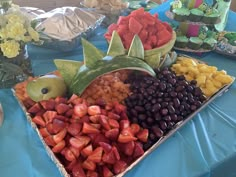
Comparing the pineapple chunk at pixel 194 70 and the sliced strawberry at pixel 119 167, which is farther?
the pineapple chunk at pixel 194 70

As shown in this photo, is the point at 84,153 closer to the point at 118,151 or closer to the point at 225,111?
the point at 118,151

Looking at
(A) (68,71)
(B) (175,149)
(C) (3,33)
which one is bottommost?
(B) (175,149)

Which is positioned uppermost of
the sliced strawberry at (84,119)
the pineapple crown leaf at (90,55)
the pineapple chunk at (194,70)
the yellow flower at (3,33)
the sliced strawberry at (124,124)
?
the yellow flower at (3,33)

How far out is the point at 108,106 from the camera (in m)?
0.71

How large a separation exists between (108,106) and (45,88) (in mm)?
203

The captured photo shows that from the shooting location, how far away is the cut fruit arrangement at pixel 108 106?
611mm

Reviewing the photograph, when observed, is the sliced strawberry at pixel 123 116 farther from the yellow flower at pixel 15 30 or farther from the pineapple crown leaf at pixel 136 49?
the yellow flower at pixel 15 30

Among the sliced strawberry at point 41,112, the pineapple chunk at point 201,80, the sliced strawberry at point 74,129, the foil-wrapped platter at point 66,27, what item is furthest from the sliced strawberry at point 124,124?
the foil-wrapped platter at point 66,27

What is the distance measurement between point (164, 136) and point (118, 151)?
0.46ft

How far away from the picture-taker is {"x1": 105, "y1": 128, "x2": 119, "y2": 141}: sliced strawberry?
634 millimetres

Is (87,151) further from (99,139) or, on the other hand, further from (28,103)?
(28,103)

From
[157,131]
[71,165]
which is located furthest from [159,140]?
[71,165]

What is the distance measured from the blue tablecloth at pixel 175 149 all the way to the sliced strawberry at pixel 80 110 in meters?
0.13

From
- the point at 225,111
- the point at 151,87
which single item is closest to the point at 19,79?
the point at 151,87
